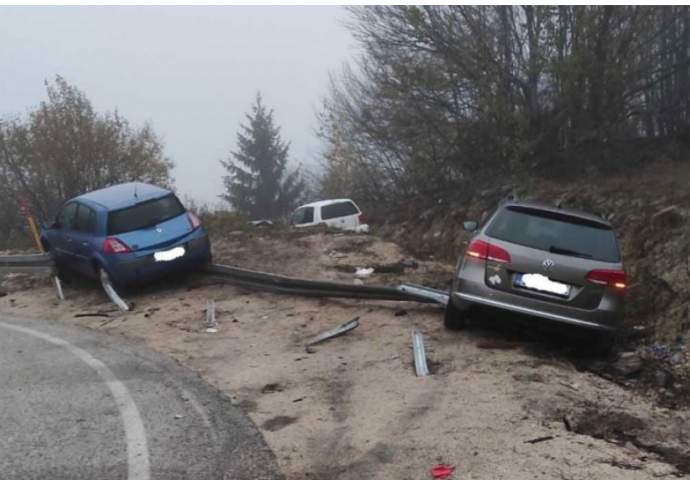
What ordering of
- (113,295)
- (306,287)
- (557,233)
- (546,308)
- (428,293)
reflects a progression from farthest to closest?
(113,295)
(306,287)
(428,293)
(557,233)
(546,308)

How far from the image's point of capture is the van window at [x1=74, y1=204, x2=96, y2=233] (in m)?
12.1

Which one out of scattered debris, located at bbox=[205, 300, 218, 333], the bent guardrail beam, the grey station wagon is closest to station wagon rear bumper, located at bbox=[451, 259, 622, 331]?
the grey station wagon

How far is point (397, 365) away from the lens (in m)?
7.25

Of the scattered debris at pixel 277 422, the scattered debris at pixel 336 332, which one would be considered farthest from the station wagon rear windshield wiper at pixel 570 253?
the scattered debris at pixel 277 422

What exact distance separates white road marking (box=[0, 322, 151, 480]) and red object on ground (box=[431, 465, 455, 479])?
6.03ft

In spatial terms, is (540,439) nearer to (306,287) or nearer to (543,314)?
(543,314)

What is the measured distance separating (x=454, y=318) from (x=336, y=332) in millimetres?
1413

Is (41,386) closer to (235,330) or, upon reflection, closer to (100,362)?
(100,362)

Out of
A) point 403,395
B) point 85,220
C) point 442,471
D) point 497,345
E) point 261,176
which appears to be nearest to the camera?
point 442,471

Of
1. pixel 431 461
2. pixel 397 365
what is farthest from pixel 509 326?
pixel 431 461

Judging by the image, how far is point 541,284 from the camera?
7.37 metres

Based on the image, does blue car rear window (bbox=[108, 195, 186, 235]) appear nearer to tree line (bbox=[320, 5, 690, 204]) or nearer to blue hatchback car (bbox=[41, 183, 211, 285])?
blue hatchback car (bbox=[41, 183, 211, 285])

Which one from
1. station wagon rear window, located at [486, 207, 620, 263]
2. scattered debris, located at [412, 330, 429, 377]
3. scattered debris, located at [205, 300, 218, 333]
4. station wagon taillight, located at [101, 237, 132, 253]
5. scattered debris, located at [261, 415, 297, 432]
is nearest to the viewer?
scattered debris, located at [261, 415, 297, 432]

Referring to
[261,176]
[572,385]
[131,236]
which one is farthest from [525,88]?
[261,176]
